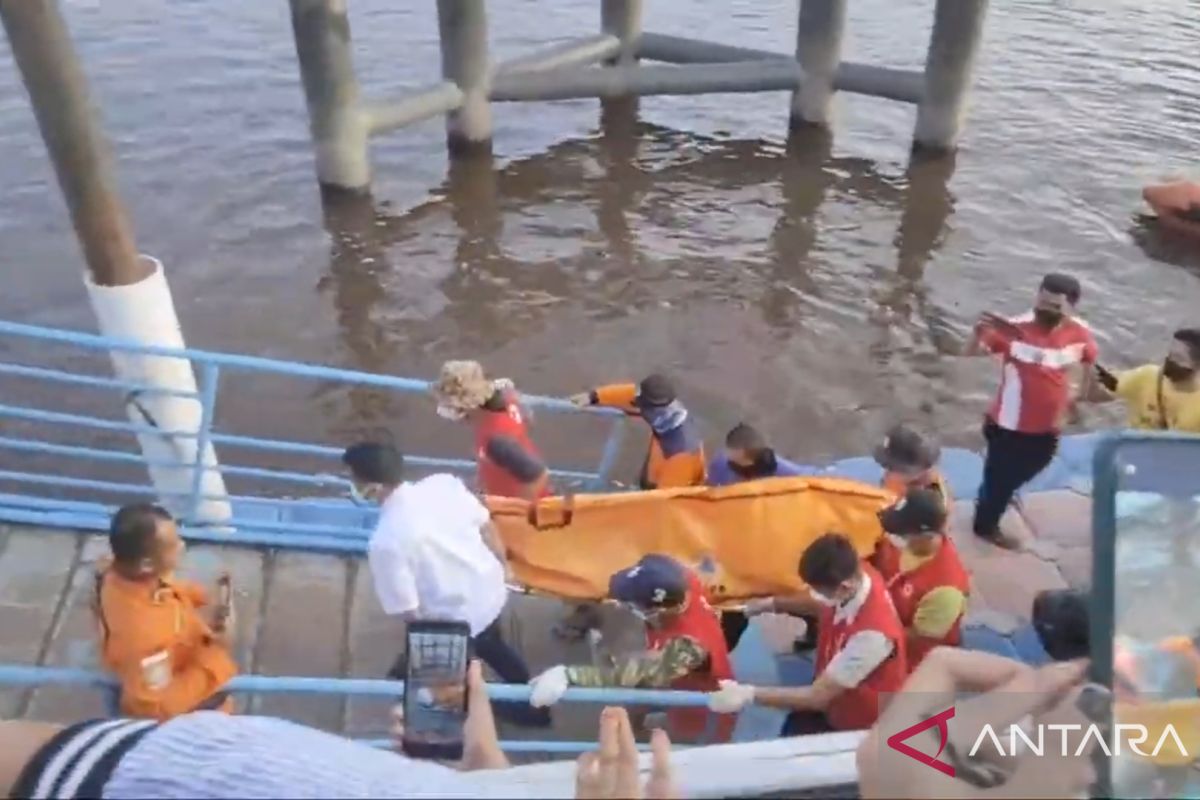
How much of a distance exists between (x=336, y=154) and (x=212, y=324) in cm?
236

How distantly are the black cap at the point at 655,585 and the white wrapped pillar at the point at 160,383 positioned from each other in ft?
7.80

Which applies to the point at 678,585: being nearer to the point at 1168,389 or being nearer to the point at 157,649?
the point at 157,649

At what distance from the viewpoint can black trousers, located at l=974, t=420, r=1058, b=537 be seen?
235 inches

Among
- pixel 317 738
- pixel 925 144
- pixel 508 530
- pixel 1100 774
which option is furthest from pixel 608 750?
pixel 925 144

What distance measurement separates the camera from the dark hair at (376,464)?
178 inches

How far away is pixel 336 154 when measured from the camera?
39.8 feet

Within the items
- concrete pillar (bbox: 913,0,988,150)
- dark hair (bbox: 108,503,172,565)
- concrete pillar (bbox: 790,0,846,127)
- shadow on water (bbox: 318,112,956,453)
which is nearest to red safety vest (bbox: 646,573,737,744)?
dark hair (bbox: 108,503,172,565)

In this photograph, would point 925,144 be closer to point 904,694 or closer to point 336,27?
point 336,27

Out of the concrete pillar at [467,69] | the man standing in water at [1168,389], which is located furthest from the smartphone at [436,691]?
the concrete pillar at [467,69]

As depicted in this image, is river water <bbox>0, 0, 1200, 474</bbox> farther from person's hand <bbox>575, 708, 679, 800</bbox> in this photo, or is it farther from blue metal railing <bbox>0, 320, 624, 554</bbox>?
person's hand <bbox>575, 708, 679, 800</bbox>

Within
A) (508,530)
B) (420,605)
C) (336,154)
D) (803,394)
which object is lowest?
(803,394)

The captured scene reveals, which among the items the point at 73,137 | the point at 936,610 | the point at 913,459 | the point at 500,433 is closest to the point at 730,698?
the point at 936,610

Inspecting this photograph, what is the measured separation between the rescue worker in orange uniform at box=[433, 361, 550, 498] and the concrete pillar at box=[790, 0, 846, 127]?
27.8ft

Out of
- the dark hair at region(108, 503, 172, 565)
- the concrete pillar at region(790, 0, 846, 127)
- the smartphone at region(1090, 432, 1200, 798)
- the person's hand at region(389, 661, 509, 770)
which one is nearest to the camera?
the smartphone at region(1090, 432, 1200, 798)
